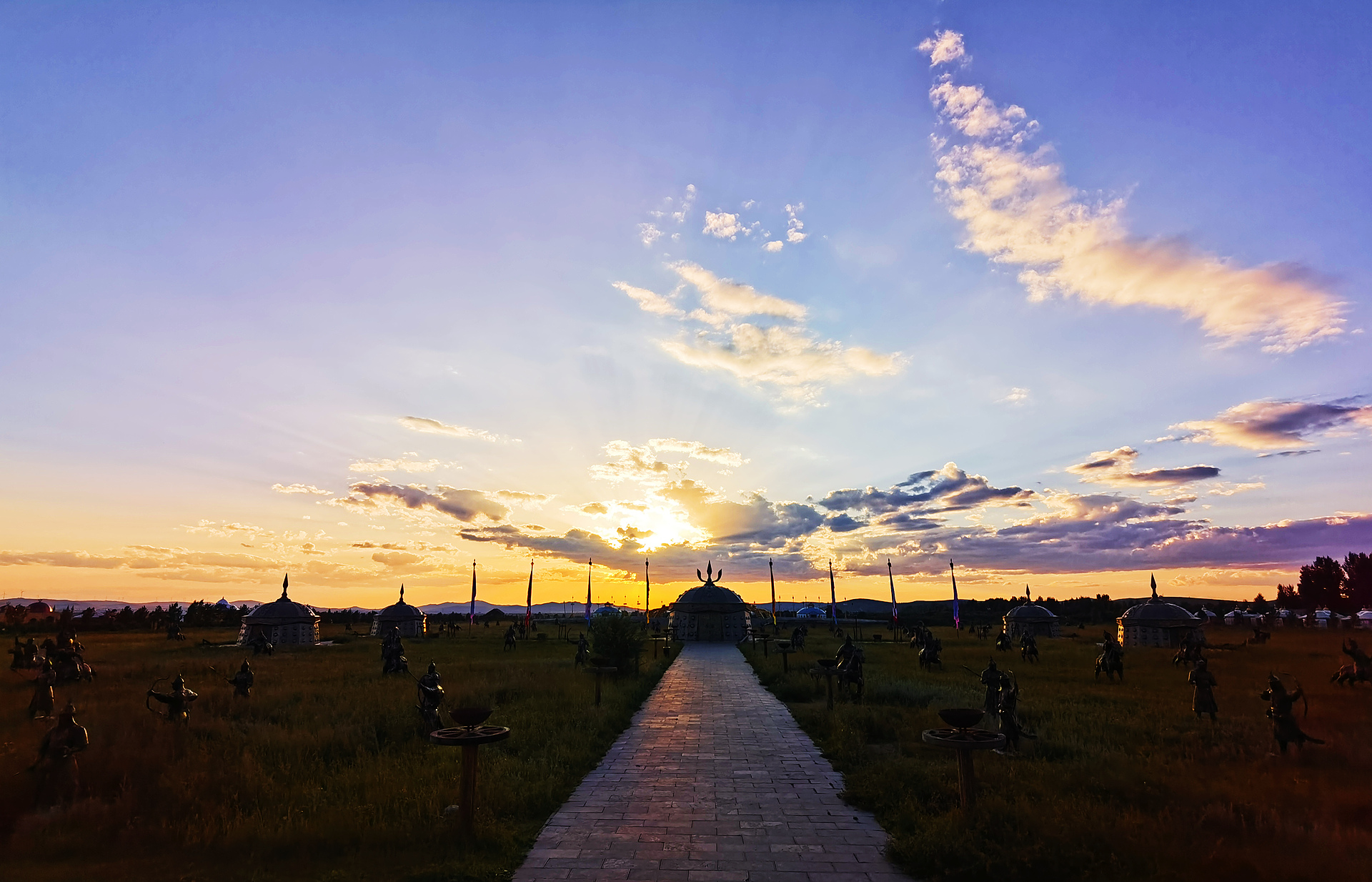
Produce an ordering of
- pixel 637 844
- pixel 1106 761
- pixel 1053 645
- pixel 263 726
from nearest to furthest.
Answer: pixel 637 844, pixel 1106 761, pixel 263 726, pixel 1053 645

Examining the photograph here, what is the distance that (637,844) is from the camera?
7.99 metres

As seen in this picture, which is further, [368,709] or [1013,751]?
[368,709]

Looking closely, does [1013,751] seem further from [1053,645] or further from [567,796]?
[1053,645]

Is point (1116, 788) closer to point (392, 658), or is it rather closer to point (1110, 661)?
point (1110, 661)

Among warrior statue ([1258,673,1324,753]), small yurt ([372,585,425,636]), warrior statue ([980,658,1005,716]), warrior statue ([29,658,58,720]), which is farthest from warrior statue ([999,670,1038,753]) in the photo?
small yurt ([372,585,425,636])

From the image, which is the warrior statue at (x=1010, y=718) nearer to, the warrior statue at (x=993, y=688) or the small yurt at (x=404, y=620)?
the warrior statue at (x=993, y=688)

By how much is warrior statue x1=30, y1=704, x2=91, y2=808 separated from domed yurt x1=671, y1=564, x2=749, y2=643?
4655 cm

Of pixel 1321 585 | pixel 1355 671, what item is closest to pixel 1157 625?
pixel 1355 671

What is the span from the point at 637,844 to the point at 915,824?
10.9 ft

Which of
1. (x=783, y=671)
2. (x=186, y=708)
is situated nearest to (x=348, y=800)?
(x=186, y=708)

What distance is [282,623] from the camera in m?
47.4

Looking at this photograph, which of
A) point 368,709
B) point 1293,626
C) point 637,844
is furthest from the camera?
point 1293,626

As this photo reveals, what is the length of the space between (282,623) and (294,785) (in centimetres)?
4297

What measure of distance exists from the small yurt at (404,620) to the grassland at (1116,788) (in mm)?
45509
